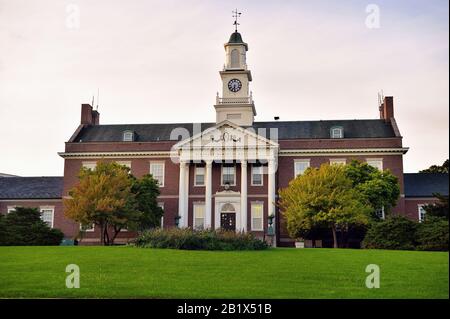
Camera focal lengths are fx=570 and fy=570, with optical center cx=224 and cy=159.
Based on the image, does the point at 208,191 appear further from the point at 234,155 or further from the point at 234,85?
the point at 234,85

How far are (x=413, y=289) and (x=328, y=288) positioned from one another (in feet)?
6.78

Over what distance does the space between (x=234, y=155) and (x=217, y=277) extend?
30.9m

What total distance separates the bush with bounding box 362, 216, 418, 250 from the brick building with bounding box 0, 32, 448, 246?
433 inches

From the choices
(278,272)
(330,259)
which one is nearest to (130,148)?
(330,259)

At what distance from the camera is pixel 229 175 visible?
49062mm

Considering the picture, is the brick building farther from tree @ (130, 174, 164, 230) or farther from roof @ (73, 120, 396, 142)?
tree @ (130, 174, 164, 230)

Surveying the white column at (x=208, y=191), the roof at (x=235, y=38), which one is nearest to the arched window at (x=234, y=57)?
the roof at (x=235, y=38)

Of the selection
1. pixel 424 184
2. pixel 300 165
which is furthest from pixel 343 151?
pixel 424 184

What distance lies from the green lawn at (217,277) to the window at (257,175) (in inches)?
1017

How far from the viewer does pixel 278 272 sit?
58.5 feet

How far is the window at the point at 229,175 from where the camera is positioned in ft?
161

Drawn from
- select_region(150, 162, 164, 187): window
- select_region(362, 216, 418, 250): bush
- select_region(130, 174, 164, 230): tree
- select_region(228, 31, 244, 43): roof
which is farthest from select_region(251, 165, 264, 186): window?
select_region(362, 216, 418, 250): bush

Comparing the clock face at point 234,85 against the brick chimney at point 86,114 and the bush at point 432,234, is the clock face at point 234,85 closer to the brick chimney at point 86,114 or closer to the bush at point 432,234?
the brick chimney at point 86,114

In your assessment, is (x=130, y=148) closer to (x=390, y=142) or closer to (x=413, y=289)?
(x=390, y=142)
